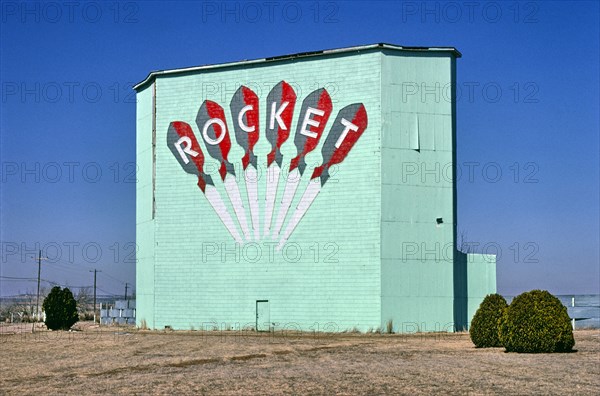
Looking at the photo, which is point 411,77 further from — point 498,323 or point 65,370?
point 65,370

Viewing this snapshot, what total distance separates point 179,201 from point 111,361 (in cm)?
2077

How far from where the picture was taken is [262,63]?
136 feet

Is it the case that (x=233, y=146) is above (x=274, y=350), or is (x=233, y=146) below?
above

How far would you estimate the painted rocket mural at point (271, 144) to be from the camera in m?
39.0

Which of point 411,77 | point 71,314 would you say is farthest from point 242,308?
point 411,77

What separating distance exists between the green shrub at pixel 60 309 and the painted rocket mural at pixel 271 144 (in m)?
10.2

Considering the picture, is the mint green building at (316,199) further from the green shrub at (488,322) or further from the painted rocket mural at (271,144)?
the green shrub at (488,322)

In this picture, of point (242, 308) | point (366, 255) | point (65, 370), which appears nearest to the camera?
point (65, 370)

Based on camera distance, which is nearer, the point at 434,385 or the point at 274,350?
the point at 434,385

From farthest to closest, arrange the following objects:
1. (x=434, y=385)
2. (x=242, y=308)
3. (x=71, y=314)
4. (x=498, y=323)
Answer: (x=71, y=314) < (x=242, y=308) < (x=498, y=323) < (x=434, y=385)

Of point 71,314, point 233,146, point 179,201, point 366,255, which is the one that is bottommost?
point 71,314

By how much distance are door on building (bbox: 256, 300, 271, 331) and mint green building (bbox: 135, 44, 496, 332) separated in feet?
0.23

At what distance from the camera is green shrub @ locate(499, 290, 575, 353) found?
73.7 ft

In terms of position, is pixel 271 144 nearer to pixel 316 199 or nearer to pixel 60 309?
pixel 316 199
